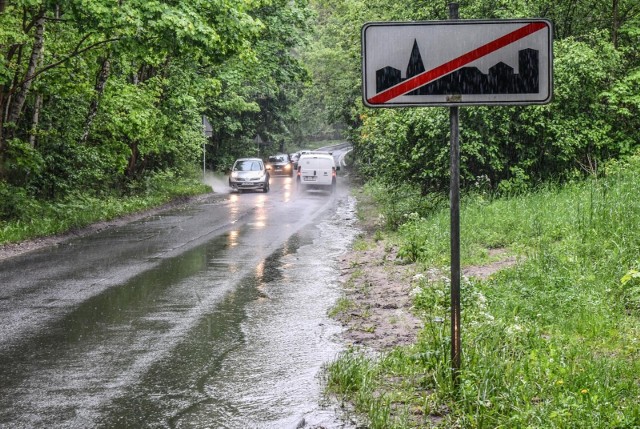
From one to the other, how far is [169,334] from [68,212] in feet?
41.0

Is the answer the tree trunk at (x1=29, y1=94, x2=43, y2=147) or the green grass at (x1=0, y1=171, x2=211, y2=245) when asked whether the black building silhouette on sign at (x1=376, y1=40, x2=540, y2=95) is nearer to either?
the green grass at (x1=0, y1=171, x2=211, y2=245)

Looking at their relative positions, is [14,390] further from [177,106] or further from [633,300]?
[177,106]

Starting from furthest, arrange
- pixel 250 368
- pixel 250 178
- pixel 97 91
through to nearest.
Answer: pixel 250 178, pixel 97 91, pixel 250 368

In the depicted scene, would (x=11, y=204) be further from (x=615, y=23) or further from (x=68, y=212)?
(x=615, y=23)

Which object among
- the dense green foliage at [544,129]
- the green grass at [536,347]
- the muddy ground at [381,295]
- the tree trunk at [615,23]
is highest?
the tree trunk at [615,23]

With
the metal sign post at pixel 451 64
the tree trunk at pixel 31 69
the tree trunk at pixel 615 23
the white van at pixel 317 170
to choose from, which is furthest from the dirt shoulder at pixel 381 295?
the white van at pixel 317 170

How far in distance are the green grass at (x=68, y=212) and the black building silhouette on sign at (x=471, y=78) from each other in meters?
12.7

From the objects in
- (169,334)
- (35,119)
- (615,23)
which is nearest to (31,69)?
(35,119)

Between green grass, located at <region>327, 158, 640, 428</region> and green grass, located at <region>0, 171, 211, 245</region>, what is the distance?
374 inches

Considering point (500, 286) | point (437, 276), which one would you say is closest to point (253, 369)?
point (500, 286)

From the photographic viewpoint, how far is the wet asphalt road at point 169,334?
218 inches

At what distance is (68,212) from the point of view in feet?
63.4

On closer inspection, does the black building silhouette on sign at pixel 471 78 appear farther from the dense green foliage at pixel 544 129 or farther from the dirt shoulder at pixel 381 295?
the dense green foliage at pixel 544 129

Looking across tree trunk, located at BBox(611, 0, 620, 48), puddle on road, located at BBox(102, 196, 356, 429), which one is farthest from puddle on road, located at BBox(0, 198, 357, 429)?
tree trunk, located at BBox(611, 0, 620, 48)
